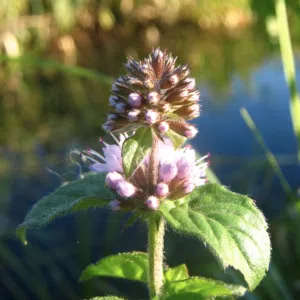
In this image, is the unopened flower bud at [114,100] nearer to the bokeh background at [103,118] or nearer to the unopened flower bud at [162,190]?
the unopened flower bud at [162,190]

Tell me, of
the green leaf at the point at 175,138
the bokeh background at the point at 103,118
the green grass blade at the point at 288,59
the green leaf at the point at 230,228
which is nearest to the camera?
the green leaf at the point at 230,228

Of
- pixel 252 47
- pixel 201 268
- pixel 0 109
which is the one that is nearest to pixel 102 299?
pixel 201 268

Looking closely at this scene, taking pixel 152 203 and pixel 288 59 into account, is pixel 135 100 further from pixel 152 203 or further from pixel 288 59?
pixel 288 59

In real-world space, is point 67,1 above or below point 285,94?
above

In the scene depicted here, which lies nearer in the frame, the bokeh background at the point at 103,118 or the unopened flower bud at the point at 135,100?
the unopened flower bud at the point at 135,100

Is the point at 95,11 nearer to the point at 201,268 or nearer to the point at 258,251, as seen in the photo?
the point at 201,268

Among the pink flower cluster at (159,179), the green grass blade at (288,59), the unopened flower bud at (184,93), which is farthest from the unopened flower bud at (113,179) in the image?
the green grass blade at (288,59)

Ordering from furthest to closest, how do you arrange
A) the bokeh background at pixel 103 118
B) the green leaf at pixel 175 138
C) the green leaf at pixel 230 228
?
the bokeh background at pixel 103 118 < the green leaf at pixel 175 138 < the green leaf at pixel 230 228
